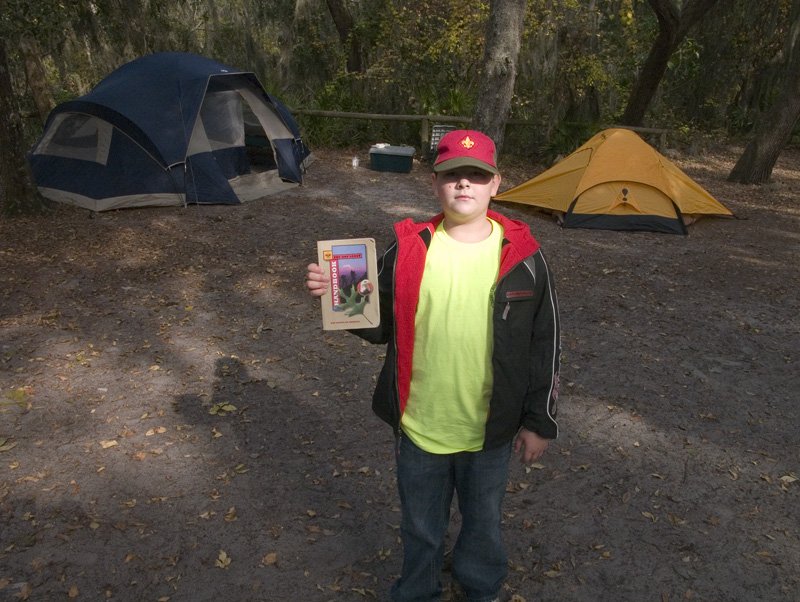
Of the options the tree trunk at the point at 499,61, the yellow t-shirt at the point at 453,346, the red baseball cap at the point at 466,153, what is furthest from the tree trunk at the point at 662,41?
the yellow t-shirt at the point at 453,346

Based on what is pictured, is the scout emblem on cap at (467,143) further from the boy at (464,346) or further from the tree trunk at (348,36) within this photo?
Result: the tree trunk at (348,36)

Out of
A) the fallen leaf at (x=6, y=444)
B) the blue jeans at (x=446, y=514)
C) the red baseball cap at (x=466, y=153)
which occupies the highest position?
the red baseball cap at (x=466, y=153)

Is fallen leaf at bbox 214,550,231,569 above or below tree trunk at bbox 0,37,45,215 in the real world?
below

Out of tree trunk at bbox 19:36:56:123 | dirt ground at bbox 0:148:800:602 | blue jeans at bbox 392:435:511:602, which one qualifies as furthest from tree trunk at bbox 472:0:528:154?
tree trunk at bbox 19:36:56:123

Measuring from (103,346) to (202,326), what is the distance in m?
0.76

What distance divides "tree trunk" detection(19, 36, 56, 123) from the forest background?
2cm

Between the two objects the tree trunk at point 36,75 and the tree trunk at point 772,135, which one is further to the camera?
the tree trunk at point 36,75

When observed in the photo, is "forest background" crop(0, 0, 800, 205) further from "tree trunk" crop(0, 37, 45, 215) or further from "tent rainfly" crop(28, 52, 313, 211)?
"tree trunk" crop(0, 37, 45, 215)

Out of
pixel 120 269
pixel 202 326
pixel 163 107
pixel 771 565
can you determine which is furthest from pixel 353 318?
pixel 163 107

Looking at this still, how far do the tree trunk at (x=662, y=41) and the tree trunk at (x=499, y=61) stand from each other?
443 centimetres

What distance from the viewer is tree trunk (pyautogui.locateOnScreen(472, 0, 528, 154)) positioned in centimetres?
849

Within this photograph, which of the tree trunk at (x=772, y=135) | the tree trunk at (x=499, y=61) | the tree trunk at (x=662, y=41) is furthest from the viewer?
the tree trunk at (x=662, y=41)

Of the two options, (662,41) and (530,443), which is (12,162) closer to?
(530,443)

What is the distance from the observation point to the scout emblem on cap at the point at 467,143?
2098mm
